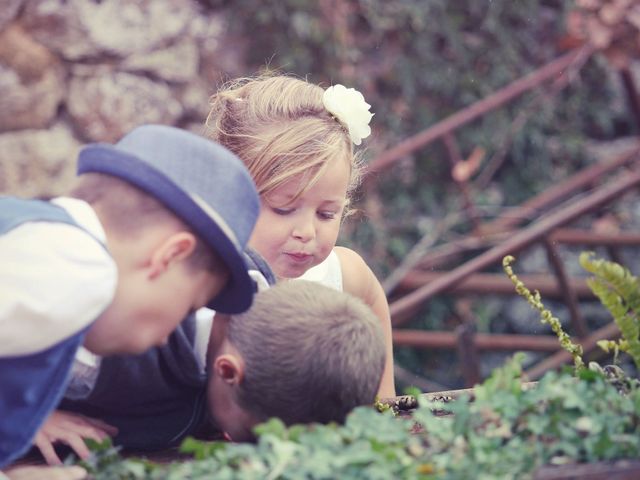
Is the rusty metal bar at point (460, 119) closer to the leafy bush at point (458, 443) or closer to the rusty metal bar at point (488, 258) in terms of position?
the rusty metal bar at point (488, 258)

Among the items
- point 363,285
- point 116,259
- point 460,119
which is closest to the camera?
point 116,259

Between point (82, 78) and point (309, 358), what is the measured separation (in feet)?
9.86

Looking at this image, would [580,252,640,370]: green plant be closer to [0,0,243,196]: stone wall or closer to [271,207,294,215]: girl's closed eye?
[271,207,294,215]: girl's closed eye

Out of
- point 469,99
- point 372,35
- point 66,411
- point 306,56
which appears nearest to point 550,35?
point 469,99

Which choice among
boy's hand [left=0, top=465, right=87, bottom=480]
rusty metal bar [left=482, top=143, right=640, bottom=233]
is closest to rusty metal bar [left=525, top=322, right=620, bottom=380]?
rusty metal bar [left=482, top=143, right=640, bottom=233]

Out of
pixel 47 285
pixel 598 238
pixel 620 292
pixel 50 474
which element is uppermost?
pixel 598 238

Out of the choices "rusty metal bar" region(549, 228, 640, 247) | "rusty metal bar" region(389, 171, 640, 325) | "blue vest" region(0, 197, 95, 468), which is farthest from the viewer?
"rusty metal bar" region(549, 228, 640, 247)

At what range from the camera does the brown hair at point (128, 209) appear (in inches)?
69.4

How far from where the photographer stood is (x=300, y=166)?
9.00ft

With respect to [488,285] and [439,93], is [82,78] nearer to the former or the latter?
[488,285]

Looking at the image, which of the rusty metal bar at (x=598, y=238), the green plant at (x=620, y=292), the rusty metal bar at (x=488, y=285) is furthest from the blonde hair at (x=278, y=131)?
the rusty metal bar at (x=598, y=238)

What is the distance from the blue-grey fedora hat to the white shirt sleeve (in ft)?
0.54

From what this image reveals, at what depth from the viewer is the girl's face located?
272 cm

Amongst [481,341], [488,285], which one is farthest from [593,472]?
[481,341]
